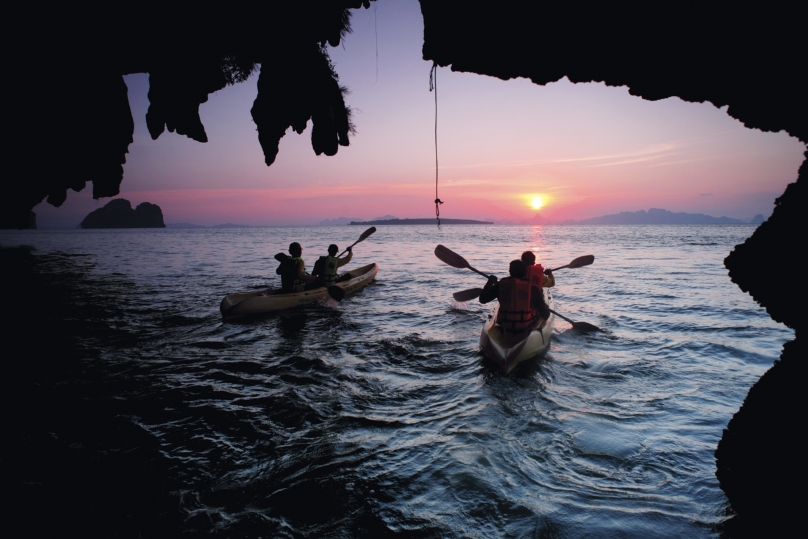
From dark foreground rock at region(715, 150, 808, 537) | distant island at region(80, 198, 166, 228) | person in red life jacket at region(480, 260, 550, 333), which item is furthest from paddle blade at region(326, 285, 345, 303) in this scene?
distant island at region(80, 198, 166, 228)

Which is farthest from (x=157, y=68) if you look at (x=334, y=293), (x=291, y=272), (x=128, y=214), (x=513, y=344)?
(x=128, y=214)

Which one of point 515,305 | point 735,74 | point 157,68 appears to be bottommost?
point 515,305

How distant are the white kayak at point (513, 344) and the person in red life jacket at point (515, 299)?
6.5 inches

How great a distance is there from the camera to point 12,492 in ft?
11.4

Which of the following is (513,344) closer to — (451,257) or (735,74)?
(451,257)

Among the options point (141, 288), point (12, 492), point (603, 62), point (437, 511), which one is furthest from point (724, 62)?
point (141, 288)

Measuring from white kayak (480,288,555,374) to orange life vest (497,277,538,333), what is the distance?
0.15m

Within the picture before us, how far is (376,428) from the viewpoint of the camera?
4930 millimetres

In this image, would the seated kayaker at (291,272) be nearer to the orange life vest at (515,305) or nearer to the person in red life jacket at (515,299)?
the person in red life jacket at (515,299)

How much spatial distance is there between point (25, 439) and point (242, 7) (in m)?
10.1

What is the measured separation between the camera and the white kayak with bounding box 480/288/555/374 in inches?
263

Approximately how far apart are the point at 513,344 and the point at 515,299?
0.86 meters

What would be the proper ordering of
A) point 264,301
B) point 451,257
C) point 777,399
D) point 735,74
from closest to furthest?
point 777,399, point 735,74, point 451,257, point 264,301

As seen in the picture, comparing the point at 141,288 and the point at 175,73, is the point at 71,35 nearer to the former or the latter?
the point at 175,73
